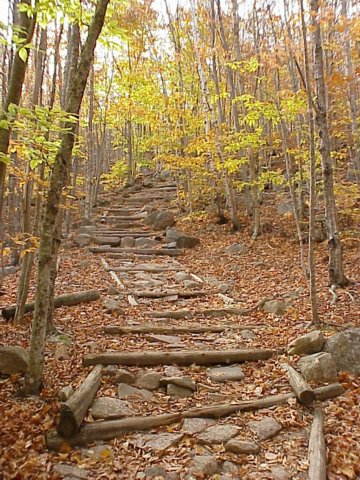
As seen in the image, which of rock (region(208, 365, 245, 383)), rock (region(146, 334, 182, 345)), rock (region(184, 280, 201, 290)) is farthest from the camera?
rock (region(184, 280, 201, 290))

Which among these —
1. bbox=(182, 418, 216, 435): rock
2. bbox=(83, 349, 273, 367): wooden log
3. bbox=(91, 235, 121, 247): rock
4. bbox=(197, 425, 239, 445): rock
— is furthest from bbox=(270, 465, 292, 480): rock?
bbox=(91, 235, 121, 247): rock

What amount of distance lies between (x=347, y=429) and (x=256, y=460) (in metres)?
0.98

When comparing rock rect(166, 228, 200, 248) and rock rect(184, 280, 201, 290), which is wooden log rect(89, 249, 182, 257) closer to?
rock rect(166, 228, 200, 248)

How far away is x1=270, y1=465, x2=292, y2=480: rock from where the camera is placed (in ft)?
9.52

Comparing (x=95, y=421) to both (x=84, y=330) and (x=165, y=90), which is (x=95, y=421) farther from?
(x=165, y=90)

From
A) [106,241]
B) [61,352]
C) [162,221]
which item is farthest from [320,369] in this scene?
[162,221]

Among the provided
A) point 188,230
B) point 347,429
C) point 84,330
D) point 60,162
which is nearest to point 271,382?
point 347,429

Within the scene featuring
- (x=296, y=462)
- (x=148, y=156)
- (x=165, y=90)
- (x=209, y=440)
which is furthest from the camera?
(x=148, y=156)

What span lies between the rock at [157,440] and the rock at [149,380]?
749mm

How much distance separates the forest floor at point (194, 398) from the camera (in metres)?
3.01

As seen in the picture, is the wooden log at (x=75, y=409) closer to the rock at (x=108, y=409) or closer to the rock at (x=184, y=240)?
the rock at (x=108, y=409)

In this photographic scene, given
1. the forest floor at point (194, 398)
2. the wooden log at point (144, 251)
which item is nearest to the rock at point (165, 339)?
the forest floor at point (194, 398)

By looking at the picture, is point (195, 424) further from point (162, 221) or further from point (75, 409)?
point (162, 221)

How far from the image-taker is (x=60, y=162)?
3.71 meters
